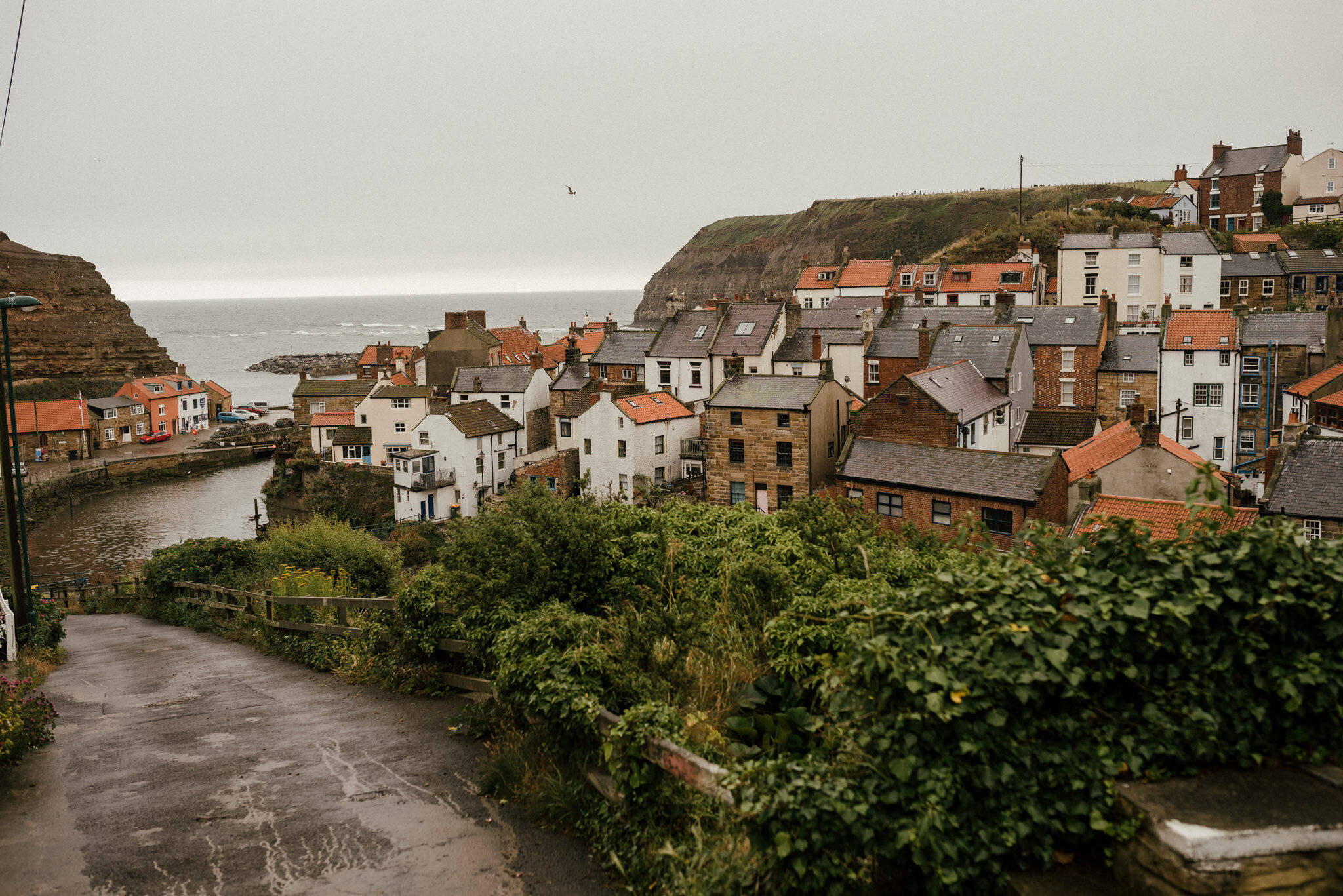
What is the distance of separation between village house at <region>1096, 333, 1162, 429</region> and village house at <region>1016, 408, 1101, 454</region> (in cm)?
795

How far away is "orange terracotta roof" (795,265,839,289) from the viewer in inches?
3302

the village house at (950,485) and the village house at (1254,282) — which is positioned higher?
the village house at (1254,282)

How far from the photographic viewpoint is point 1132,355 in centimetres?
4912

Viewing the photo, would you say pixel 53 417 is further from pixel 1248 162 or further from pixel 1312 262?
pixel 1248 162

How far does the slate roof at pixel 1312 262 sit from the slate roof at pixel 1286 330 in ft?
78.2

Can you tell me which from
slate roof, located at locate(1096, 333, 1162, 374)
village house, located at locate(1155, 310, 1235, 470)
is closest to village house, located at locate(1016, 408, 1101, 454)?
village house, located at locate(1155, 310, 1235, 470)

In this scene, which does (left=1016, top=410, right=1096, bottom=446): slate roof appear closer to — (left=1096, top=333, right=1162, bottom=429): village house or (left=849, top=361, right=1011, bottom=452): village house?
(left=849, top=361, right=1011, bottom=452): village house

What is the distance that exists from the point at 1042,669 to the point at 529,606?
5.78 metres

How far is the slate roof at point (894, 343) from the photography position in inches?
1955

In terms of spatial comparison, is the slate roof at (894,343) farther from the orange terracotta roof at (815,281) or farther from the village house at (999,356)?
the orange terracotta roof at (815,281)

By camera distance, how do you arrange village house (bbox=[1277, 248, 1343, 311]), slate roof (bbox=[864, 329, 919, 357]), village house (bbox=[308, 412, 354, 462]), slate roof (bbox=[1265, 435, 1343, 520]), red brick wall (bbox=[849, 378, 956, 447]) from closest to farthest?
1. slate roof (bbox=[1265, 435, 1343, 520])
2. red brick wall (bbox=[849, 378, 956, 447])
3. slate roof (bbox=[864, 329, 919, 357])
4. village house (bbox=[308, 412, 354, 462])
5. village house (bbox=[1277, 248, 1343, 311])

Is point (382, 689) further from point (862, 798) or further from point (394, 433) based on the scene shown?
point (394, 433)

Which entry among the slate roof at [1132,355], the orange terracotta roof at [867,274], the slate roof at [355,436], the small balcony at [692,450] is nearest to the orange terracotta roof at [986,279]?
the orange terracotta roof at [867,274]

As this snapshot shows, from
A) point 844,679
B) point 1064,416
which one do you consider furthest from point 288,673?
point 1064,416
